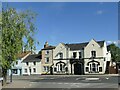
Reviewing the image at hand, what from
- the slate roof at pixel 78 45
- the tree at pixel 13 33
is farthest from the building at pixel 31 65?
the tree at pixel 13 33

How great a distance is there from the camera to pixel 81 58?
67188 millimetres

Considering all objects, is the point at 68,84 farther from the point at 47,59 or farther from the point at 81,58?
the point at 47,59

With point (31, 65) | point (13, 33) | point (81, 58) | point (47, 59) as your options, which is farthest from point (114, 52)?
point (13, 33)

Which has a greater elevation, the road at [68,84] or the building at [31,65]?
the building at [31,65]

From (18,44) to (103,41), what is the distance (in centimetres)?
4665

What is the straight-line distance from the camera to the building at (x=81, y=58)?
6525 cm

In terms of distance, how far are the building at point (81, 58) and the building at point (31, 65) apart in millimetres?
3923

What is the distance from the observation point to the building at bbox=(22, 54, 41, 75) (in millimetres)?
73575

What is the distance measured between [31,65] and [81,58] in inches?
540

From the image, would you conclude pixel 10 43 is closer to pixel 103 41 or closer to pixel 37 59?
pixel 103 41

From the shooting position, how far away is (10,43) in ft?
69.9

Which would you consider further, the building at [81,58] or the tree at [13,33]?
the building at [81,58]

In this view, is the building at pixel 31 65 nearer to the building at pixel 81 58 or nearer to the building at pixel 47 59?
the building at pixel 47 59

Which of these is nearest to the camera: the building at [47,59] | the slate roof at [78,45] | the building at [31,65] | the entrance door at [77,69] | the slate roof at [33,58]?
the entrance door at [77,69]
